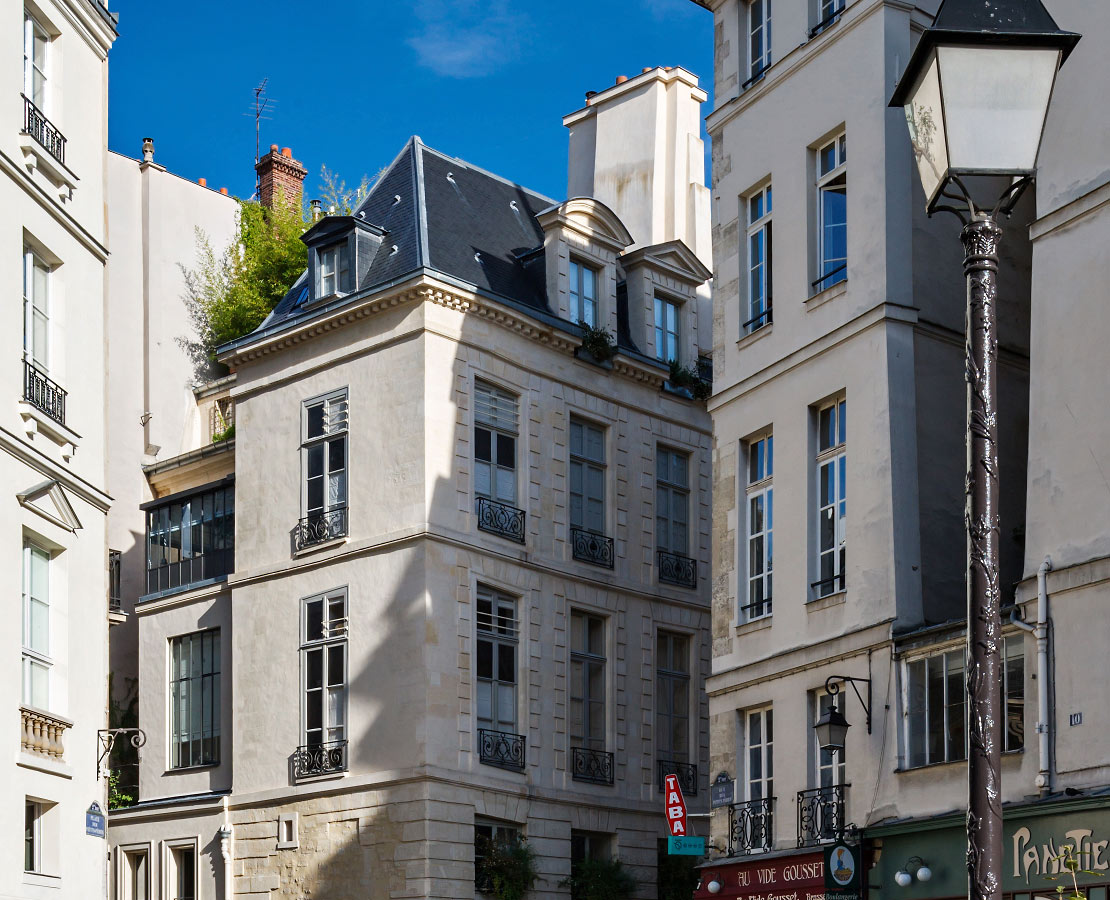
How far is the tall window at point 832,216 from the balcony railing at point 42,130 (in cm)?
798

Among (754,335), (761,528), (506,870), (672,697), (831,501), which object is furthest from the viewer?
(672,697)

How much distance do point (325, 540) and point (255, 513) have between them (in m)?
1.69

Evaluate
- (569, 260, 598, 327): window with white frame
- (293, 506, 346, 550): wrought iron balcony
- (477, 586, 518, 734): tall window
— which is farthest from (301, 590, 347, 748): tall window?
(569, 260, 598, 327): window with white frame

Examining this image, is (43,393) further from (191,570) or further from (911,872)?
(191,570)

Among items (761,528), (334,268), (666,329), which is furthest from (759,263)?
(666,329)

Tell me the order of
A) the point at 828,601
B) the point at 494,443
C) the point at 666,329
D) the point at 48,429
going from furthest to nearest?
the point at 666,329 → the point at 494,443 → the point at 828,601 → the point at 48,429

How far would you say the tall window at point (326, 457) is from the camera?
79.3ft

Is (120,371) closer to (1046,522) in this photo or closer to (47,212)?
(47,212)

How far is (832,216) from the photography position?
18500 millimetres

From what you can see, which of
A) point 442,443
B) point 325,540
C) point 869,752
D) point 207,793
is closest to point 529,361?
point 442,443

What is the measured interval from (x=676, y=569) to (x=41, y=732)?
1257 cm

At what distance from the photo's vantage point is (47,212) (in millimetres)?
16719

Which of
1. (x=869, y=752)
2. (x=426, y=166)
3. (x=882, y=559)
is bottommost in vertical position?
(x=869, y=752)

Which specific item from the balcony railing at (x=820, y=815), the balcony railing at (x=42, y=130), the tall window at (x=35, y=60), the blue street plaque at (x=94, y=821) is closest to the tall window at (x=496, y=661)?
the balcony railing at (x=820, y=815)
